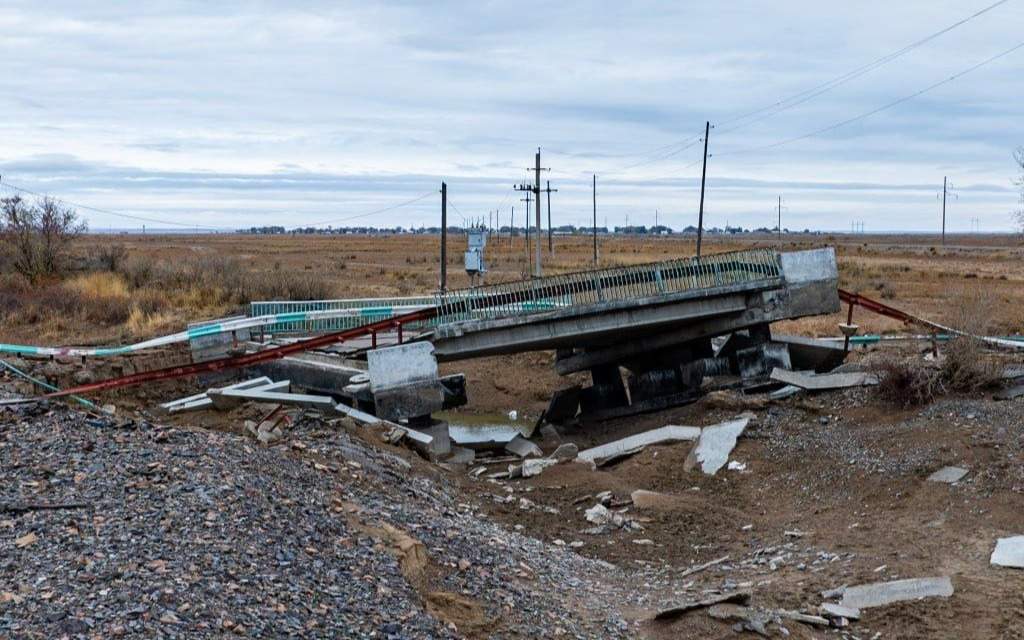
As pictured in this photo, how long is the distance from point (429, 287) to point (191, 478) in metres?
36.9

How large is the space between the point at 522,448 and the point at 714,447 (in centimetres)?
380

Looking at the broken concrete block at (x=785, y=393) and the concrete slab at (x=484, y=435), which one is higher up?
the broken concrete block at (x=785, y=393)

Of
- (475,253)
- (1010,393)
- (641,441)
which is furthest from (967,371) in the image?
(475,253)

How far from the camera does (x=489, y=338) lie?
19.6 meters

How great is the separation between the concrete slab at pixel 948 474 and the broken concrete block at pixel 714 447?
3073 millimetres

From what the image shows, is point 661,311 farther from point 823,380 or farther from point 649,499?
point 649,499

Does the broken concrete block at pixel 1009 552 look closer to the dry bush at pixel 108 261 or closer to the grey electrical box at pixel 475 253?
the grey electrical box at pixel 475 253

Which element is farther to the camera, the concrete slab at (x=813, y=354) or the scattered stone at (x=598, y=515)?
the concrete slab at (x=813, y=354)

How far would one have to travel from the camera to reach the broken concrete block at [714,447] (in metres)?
15.5

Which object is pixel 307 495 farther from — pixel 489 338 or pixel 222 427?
pixel 489 338

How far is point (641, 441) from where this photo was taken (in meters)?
16.8

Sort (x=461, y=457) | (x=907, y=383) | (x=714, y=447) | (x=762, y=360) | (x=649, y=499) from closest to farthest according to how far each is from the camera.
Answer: (x=649, y=499)
(x=714, y=447)
(x=907, y=383)
(x=461, y=457)
(x=762, y=360)

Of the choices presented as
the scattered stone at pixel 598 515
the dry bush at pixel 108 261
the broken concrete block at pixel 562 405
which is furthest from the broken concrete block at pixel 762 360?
the dry bush at pixel 108 261

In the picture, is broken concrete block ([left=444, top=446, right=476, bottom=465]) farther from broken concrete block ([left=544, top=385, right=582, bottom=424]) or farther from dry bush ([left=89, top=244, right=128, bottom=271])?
dry bush ([left=89, top=244, right=128, bottom=271])
